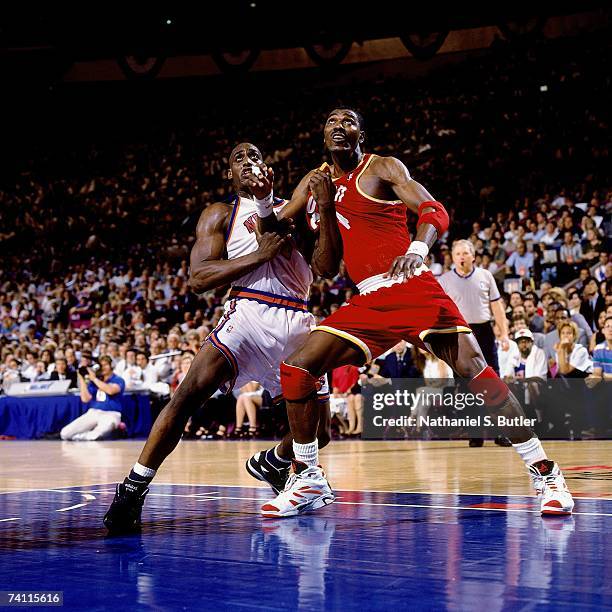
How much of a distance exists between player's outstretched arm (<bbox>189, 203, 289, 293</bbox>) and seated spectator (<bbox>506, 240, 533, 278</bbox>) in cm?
806

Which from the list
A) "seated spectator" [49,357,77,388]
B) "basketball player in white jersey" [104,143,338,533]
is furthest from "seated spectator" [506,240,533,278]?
"basketball player in white jersey" [104,143,338,533]

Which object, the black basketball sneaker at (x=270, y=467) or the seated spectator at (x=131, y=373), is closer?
the black basketball sneaker at (x=270, y=467)

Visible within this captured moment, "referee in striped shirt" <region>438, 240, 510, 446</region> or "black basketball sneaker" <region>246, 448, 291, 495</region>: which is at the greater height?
"referee in striped shirt" <region>438, 240, 510, 446</region>

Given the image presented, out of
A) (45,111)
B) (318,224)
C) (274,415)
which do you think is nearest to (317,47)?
(45,111)

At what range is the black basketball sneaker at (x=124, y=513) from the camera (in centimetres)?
344

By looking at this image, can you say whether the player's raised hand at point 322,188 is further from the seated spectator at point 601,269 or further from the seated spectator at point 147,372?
the seated spectator at point 147,372

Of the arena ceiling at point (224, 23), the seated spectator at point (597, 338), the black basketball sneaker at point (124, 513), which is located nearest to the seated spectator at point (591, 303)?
the seated spectator at point (597, 338)

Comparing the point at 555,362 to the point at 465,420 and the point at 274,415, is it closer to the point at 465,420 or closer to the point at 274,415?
the point at 465,420

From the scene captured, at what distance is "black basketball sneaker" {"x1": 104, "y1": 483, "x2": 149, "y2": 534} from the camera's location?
3.44 meters

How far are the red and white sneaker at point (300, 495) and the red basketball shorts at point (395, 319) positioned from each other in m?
0.55

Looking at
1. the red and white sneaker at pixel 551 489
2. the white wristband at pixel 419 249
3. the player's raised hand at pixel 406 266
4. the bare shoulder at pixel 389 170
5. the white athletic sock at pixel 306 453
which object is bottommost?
the red and white sneaker at pixel 551 489

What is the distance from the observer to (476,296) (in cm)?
808

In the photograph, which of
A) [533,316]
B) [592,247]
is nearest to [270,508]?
[533,316]

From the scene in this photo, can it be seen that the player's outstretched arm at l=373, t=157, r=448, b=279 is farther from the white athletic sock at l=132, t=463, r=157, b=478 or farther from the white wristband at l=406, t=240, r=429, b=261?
the white athletic sock at l=132, t=463, r=157, b=478
